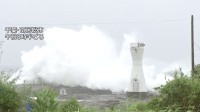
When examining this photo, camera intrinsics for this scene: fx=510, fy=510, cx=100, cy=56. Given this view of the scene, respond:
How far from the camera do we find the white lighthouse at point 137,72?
6831 centimetres

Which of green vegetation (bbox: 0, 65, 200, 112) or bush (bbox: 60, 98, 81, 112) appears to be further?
green vegetation (bbox: 0, 65, 200, 112)

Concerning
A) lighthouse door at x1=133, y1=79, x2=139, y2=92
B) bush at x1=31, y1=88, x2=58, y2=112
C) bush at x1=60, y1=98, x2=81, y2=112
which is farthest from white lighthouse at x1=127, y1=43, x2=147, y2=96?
bush at x1=31, y1=88, x2=58, y2=112

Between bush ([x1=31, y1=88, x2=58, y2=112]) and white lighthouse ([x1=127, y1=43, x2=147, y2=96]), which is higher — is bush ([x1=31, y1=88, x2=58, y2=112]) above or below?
below

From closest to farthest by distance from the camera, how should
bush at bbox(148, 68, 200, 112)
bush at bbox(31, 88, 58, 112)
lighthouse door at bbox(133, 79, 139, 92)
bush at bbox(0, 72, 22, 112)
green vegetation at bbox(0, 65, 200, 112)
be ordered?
bush at bbox(31, 88, 58, 112) → green vegetation at bbox(0, 65, 200, 112) → bush at bbox(148, 68, 200, 112) → bush at bbox(0, 72, 22, 112) → lighthouse door at bbox(133, 79, 139, 92)

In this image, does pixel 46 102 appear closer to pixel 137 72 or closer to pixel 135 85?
pixel 137 72

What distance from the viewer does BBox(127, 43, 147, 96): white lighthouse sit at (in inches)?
2689

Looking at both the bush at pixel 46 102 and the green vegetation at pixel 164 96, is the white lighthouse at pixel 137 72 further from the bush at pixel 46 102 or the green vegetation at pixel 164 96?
the bush at pixel 46 102

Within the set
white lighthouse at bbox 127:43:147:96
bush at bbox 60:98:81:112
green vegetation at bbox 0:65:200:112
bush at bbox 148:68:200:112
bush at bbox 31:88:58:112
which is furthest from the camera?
white lighthouse at bbox 127:43:147:96

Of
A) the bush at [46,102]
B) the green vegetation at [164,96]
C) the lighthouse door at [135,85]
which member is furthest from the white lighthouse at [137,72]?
the bush at [46,102]

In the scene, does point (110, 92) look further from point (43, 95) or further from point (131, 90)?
point (43, 95)

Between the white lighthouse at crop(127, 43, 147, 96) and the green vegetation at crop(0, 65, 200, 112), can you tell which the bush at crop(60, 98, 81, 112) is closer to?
the green vegetation at crop(0, 65, 200, 112)

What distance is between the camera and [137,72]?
69.9 meters

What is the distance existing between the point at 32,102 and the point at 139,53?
56.2 metres

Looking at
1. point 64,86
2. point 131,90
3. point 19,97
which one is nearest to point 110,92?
point 64,86
